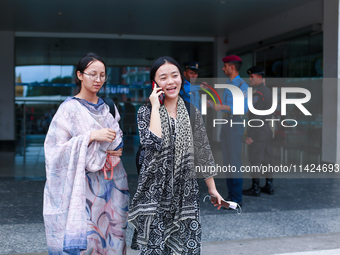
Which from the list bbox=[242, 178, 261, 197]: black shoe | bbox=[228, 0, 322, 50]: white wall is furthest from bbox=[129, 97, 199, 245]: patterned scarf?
bbox=[228, 0, 322, 50]: white wall

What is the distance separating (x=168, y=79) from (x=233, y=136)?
7.83 ft

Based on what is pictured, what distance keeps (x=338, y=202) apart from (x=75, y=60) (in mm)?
11493

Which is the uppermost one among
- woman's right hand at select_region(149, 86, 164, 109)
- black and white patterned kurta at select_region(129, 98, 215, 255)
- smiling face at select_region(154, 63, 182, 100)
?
smiling face at select_region(154, 63, 182, 100)

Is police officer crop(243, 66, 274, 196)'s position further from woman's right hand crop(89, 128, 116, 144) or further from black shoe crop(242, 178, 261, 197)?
woman's right hand crop(89, 128, 116, 144)

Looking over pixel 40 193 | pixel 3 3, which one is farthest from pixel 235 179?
pixel 3 3

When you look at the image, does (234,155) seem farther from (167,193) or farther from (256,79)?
(167,193)

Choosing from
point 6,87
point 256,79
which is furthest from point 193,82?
point 6,87

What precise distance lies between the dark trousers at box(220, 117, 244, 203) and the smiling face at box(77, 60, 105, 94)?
2462 mm

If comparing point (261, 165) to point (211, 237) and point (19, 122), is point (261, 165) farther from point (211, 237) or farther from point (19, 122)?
point (19, 122)

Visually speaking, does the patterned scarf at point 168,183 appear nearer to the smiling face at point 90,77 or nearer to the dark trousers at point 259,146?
the smiling face at point 90,77

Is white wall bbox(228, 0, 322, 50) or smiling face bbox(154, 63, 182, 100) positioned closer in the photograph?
smiling face bbox(154, 63, 182, 100)

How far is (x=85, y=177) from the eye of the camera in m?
2.31

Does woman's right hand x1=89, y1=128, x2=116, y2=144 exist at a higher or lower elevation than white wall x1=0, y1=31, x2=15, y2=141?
lower

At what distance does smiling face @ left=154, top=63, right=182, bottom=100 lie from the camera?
2.29 metres
